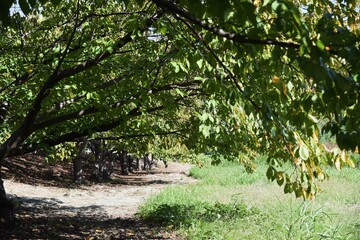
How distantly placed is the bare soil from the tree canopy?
8.18 feet

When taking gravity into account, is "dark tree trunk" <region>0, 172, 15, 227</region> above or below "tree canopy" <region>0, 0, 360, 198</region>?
below

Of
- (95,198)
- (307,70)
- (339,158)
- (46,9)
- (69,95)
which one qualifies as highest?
(46,9)

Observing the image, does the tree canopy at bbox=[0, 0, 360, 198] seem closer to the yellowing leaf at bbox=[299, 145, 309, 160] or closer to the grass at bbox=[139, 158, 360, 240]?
the yellowing leaf at bbox=[299, 145, 309, 160]

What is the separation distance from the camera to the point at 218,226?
9531mm

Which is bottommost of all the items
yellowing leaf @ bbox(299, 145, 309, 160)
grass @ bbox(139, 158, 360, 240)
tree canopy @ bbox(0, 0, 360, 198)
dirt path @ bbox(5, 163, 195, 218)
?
dirt path @ bbox(5, 163, 195, 218)

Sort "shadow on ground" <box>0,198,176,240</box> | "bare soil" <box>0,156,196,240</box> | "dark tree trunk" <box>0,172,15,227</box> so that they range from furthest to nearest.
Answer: "bare soil" <box>0,156,196,240</box> < "shadow on ground" <box>0,198,176,240</box> < "dark tree trunk" <box>0,172,15,227</box>

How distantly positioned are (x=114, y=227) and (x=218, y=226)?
2.80 meters

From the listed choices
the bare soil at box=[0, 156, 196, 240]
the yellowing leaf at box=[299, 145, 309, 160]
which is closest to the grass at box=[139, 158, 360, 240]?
the bare soil at box=[0, 156, 196, 240]

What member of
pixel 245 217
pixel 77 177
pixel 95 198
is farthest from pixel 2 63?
pixel 77 177

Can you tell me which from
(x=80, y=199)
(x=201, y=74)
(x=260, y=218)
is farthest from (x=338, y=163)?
(x=80, y=199)

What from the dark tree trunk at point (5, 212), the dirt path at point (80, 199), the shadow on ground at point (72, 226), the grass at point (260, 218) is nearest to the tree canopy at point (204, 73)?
the grass at point (260, 218)

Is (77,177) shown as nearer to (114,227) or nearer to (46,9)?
(114,227)

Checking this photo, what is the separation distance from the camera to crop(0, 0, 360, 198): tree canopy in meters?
2.08

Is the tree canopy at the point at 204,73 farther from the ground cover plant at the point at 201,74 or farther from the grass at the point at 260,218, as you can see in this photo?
the grass at the point at 260,218
